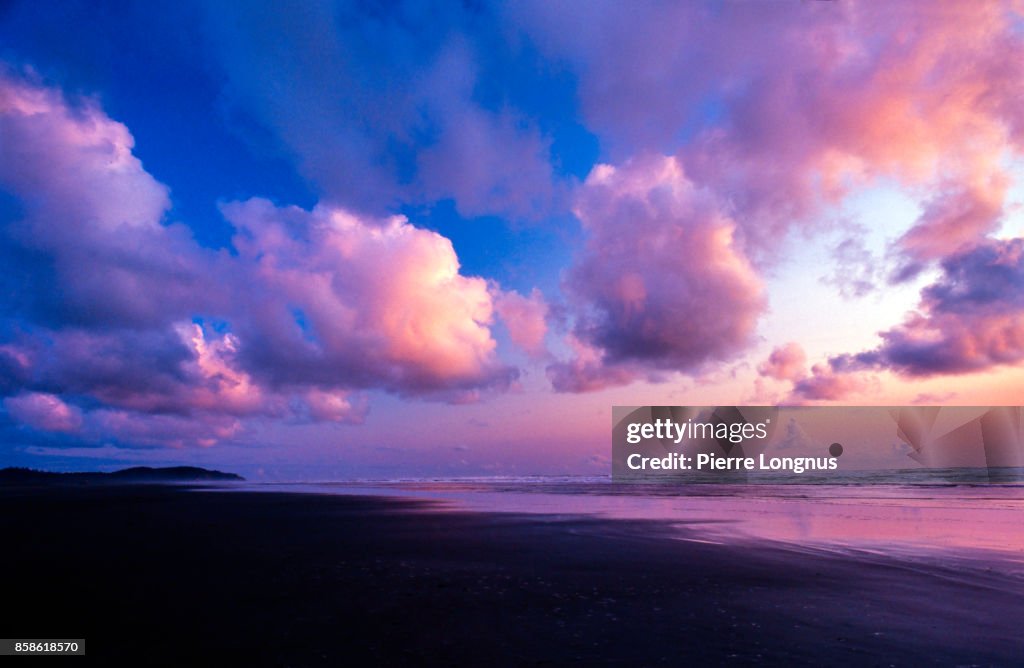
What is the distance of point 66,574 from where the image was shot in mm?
11719

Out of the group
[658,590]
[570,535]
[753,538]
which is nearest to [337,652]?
[658,590]

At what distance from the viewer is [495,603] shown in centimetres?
958

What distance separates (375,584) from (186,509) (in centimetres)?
2454

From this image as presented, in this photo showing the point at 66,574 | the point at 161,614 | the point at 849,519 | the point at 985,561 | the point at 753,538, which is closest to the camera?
the point at 161,614

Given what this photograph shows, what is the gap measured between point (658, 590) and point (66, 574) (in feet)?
40.4

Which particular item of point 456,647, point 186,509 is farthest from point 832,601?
point 186,509

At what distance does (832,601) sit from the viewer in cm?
984

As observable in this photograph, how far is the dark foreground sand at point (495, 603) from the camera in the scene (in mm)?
7137

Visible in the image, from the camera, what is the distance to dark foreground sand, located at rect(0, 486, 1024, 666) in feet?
23.4

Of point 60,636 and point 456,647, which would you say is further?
point 60,636

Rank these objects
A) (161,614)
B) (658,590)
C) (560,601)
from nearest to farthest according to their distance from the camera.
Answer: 1. (161,614)
2. (560,601)
3. (658,590)

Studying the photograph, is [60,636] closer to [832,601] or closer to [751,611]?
[751,611]

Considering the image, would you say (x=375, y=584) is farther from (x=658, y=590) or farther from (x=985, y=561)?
(x=985, y=561)

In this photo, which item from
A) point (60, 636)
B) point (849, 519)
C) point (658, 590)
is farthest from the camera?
point (849, 519)
